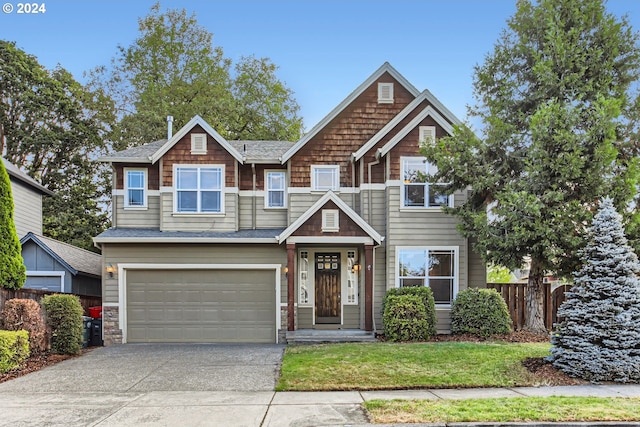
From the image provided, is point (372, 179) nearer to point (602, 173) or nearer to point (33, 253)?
point (602, 173)

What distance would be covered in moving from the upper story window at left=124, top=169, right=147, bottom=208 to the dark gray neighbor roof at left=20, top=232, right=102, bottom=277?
3353 mm

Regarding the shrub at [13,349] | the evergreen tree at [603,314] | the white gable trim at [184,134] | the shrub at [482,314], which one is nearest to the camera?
the evergreen tree at [603,314]

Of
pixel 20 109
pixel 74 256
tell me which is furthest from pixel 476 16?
pixel 20 109

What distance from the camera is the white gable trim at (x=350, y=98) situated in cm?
1423

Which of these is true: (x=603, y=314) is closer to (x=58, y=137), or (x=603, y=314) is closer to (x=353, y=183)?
(x=353, y=183)

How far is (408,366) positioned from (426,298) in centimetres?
407

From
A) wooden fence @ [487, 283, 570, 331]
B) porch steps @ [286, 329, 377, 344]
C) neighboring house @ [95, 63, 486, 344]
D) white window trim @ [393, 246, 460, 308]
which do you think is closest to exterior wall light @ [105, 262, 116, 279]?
neighboring house @ [95, 63, 486, 344]

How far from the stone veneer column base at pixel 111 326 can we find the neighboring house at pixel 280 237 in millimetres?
28

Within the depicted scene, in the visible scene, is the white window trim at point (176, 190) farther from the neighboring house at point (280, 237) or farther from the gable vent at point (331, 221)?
the gable vent at point (331, 221)

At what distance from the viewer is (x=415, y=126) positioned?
13445 mm

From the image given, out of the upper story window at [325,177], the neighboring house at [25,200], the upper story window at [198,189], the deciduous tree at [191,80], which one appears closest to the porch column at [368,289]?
the upper story window at [325,177]

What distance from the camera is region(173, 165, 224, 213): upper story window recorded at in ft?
46.0

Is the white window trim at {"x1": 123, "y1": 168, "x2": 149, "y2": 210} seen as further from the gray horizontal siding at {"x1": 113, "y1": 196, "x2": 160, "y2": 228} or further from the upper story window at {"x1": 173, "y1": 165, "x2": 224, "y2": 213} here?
the upper story window at {"x1": 173, "y1": 165, "x2": 224, "y2": 213}

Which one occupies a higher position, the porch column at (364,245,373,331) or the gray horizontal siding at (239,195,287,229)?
the gray horizontal siding at (239,195,287,229)
